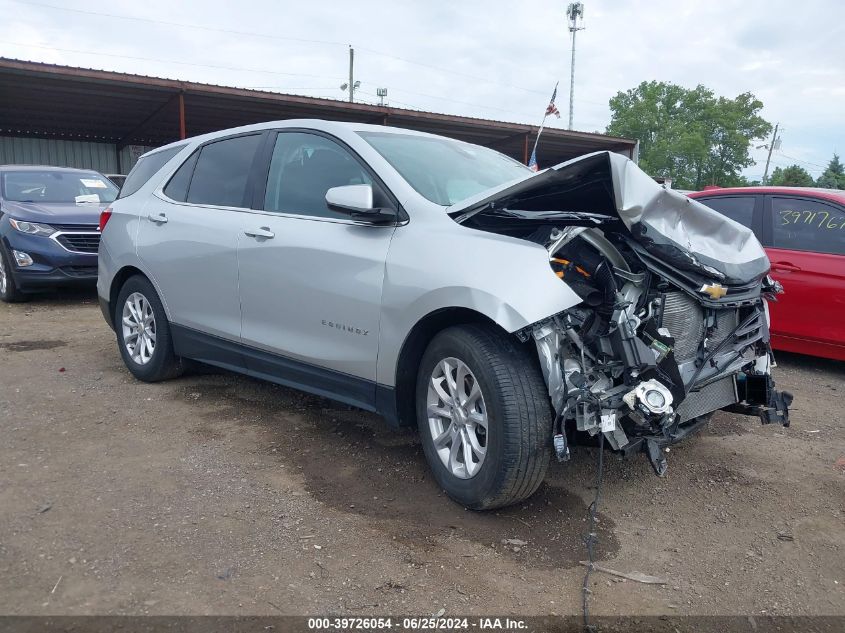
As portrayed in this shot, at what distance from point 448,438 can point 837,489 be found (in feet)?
6.78

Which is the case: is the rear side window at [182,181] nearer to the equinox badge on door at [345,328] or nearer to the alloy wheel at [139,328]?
the alloy wheel at [139,328]

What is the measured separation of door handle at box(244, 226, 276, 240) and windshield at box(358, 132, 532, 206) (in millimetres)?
758

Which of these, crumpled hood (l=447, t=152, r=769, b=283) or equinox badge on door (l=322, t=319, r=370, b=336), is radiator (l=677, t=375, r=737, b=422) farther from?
equinox badge on door (l=322, t=319, r=370, b=336)

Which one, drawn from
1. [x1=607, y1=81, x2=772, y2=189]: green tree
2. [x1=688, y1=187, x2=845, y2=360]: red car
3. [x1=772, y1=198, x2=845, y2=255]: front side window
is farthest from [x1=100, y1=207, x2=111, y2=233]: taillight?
[x1=607, y1=81, x2=772, y2=189]: green tree

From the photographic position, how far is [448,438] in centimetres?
318

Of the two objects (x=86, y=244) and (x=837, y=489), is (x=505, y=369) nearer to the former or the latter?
(x=837, y=489)

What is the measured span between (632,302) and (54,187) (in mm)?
8695

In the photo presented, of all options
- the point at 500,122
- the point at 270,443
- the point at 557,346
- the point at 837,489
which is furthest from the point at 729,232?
the point at 500,122

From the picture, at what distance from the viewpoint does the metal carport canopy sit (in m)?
13.8

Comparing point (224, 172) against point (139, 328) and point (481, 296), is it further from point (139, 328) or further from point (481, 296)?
point (481, 296)

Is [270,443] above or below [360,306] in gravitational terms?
below

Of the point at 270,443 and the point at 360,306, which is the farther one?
the point at 270,443

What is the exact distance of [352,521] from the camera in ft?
10.0

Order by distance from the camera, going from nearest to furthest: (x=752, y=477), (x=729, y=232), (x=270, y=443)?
(x=729, y=232)
(x=752, y=477)
(x=270, y=443)
